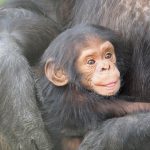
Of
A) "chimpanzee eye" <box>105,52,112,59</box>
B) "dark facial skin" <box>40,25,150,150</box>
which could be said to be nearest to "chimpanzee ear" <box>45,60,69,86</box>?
"dark facial skin" <box>40,25,150,150</box>

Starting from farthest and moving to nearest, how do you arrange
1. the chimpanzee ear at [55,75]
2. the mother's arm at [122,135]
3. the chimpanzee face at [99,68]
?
1. the chimpanzee ear at [55,75]
2. the chimpanzee face at [99,68]
3. the mother's arm at [122,135]

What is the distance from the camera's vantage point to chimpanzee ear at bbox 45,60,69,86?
9.85 feet

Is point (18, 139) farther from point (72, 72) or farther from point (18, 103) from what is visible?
point (72, 72)

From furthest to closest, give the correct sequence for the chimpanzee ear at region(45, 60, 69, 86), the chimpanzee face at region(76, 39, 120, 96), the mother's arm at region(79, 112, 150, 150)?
the chimpanzee ear at region(45, 60, 69, 86) → the chimpanzee face at region(76, 39, 120, 96) → the mother's arm at region(79, 112, 150, 150)

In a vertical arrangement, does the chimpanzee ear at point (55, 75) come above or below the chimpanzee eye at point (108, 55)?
below

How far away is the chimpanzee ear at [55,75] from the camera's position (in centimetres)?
300

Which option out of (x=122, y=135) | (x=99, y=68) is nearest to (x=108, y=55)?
(x=99, y=68)

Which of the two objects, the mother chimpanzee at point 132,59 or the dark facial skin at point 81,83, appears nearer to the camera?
the mother chimpanzee at point 132,59

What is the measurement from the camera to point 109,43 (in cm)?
301

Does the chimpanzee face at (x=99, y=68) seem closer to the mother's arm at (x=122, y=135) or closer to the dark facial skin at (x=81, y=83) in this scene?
the dark facial skin at (x=81, y=83)

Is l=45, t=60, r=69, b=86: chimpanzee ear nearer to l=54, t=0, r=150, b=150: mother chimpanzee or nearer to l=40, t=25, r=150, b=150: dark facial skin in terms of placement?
l=40, t=25, r=150, b=150: dark facial skin

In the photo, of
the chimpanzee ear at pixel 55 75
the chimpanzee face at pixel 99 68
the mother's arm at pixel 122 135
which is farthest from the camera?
the chimpanzee ear at pixel 55 75

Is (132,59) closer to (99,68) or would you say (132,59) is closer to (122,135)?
(99,68)

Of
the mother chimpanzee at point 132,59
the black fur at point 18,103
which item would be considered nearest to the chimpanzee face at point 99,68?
the mother chimpanzee at point 132,59
